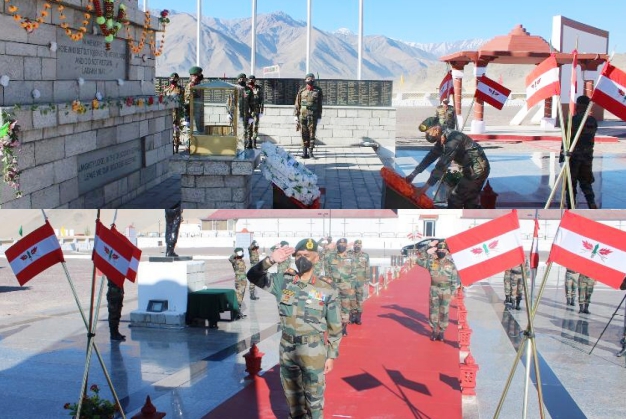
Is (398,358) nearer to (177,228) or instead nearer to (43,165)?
(177,228)

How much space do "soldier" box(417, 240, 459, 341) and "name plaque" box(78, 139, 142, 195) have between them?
4.08 metres

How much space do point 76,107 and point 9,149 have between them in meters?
1.61

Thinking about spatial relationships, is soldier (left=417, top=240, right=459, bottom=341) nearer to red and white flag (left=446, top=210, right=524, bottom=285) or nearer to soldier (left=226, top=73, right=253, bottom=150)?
red and white flag (left=446, top=210, right=524, bottom=285)

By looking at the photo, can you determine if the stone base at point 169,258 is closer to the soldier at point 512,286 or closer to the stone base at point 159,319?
the stone base at point 159,319

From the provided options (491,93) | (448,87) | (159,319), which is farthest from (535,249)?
(159,319)

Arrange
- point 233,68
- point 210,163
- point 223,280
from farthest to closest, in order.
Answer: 1. point 233,68
2. point 210,163
3. point 223,280

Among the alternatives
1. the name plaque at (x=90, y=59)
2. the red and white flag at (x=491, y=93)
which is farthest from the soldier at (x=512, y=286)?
the name plaque at (x=90, y=59)

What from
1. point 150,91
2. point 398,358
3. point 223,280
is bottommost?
point 398,358

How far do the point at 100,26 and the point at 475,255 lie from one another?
6528mm

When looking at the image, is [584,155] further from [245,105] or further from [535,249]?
[245,105]

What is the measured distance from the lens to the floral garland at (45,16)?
802 cm

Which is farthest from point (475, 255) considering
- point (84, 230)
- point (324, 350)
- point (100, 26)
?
point (100, 26)

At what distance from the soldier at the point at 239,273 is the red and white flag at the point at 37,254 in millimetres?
1701

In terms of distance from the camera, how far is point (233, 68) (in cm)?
14050
